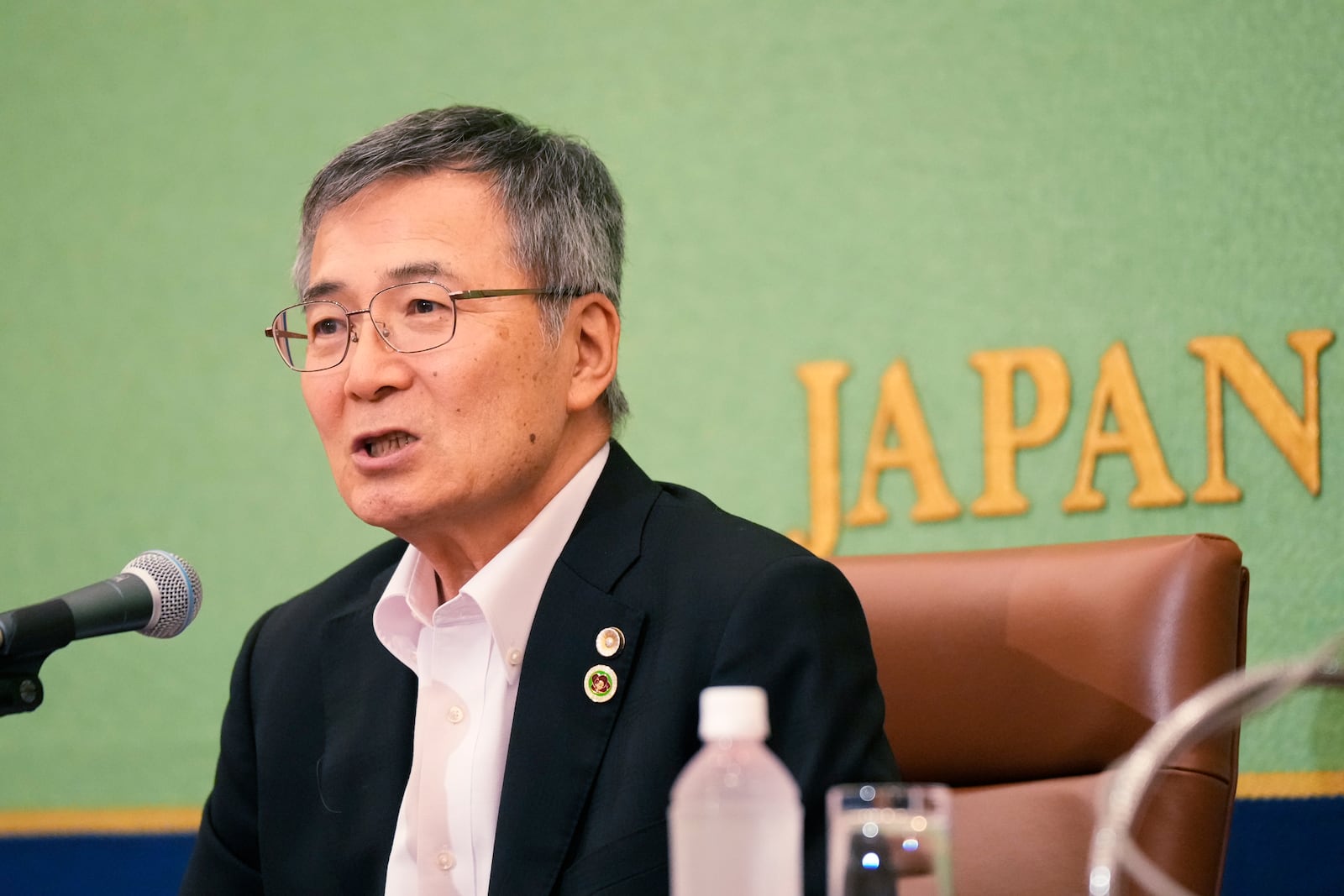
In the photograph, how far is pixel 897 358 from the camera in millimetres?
2430

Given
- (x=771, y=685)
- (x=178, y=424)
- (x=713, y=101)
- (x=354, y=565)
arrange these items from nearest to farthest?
(x=771, y=685) < (x=354, y=565) < (x=713, y=101) < (x=178, y=424)

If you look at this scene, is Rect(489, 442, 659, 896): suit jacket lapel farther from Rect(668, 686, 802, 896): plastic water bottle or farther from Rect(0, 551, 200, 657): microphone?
Rect(668, 686, 802, 896): plastic water bottle

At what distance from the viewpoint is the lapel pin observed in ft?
4.87

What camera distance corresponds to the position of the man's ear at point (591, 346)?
1695mm

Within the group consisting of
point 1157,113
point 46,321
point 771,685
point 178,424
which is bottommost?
point 771,685

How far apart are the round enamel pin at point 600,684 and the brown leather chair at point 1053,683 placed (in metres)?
0.39

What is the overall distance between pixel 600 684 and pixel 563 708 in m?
0.05

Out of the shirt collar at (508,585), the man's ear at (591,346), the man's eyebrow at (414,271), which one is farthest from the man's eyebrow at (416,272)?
the shirt collar at (508,585)

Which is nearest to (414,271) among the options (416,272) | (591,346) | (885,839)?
(416,272)

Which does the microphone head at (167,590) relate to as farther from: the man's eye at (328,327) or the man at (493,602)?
the man's eye at (328,327)

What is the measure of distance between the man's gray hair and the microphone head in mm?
507

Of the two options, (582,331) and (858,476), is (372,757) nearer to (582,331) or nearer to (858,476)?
(582,331)

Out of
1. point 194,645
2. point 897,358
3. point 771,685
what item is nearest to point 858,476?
point 897,358

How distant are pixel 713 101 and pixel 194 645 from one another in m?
1.46
